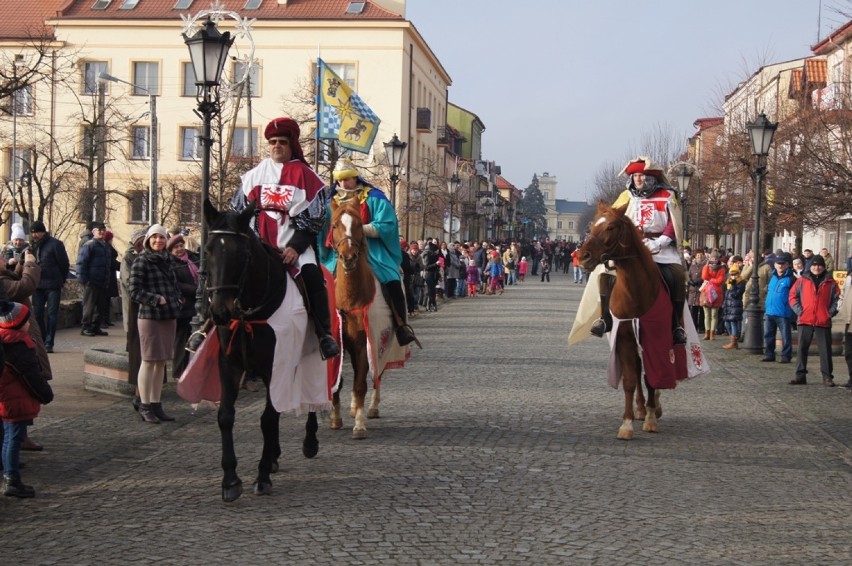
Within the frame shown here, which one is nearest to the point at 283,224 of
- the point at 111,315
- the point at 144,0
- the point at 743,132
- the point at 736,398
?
the point at 736,398

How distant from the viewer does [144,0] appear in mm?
66250

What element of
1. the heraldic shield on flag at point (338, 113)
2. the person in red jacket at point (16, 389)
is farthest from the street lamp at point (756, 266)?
the person in red jacket at point (16, 389)

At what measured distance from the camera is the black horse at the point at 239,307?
732 centimetres

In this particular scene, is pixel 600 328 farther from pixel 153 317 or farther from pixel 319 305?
pixel 153 317

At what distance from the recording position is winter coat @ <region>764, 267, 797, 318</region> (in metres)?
18.7

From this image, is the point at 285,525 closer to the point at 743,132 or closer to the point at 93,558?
the point at 93,558

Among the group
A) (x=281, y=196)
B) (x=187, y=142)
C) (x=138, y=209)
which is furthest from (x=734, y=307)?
(x=187, y=142)

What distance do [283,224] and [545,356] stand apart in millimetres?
11417

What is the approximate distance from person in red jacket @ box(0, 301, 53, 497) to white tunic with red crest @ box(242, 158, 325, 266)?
1.83m

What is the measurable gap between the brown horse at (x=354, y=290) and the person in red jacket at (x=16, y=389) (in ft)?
10.1

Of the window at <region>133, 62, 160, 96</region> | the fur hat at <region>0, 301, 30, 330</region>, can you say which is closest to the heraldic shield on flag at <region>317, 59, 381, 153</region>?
the fur hat at <region>0, 301, 30, 330</region>

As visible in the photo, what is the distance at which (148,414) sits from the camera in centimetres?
1137

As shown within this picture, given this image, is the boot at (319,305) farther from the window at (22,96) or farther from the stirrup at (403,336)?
the window at (22,96)

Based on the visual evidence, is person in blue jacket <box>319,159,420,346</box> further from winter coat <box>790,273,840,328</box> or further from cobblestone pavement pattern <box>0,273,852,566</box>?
winter coat <box>790,273,840,328</box>
